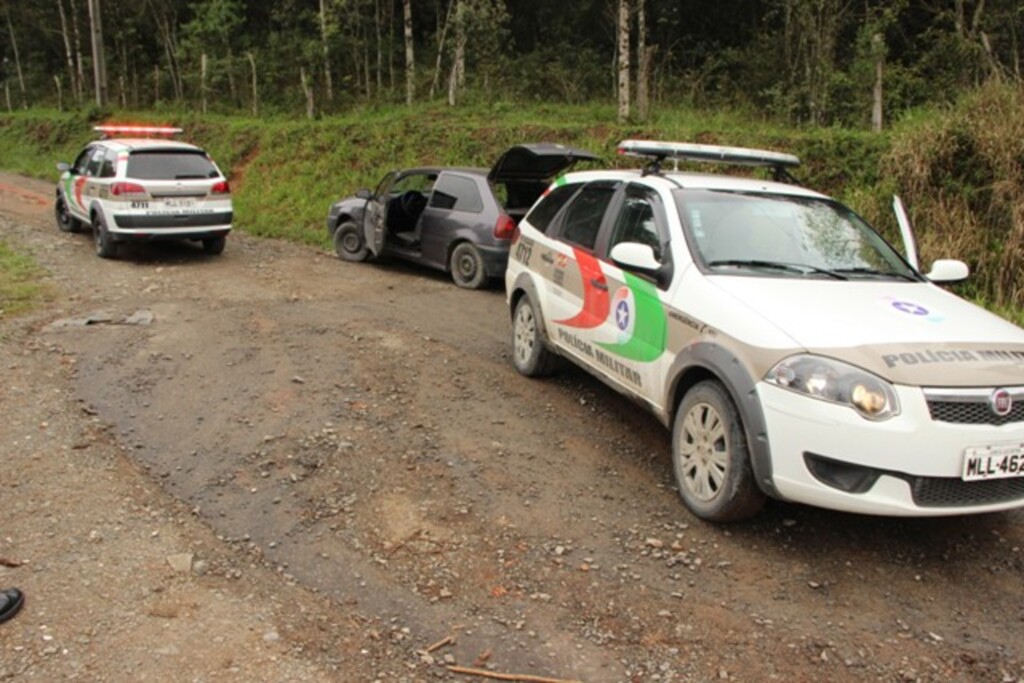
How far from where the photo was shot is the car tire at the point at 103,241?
1155 centimetres

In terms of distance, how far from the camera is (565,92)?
1936 centimetres

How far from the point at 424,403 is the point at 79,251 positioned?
8779 millimetres

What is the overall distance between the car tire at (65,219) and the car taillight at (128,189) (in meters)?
3.21

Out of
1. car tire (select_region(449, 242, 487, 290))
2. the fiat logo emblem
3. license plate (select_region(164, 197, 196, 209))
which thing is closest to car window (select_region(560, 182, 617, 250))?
the fiat logo emblem

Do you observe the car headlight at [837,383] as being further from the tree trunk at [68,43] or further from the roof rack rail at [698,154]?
the tree trunk at [68,43]

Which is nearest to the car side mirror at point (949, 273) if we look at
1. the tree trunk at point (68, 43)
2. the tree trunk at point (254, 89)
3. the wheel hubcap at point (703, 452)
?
the wheel hubcap at point (703, 452)

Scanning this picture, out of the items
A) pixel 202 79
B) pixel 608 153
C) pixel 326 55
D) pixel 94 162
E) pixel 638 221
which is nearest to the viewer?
pixel 638 221

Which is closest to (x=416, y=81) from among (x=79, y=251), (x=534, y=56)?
(x=534, y=56)

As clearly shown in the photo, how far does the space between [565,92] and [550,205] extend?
1364 centimetres

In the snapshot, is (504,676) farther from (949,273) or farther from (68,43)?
(68,43)

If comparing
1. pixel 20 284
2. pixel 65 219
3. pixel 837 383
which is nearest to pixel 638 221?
pixel 837 383

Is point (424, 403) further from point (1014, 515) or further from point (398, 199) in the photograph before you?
point (398, 199)

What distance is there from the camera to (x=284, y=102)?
82.9 ft

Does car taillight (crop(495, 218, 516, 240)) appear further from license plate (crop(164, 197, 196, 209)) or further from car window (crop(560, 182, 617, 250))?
license plate (crop(164, 197, 196, 209))
